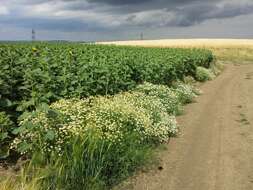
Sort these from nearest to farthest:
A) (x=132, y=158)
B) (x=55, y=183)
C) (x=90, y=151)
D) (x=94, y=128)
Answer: (x=55, y=183)
(x=90, y=151)
(x=94, y=128)
(x=132, y=158)

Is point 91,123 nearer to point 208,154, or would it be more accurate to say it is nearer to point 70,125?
point 70,125

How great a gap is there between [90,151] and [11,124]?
5.27 ft

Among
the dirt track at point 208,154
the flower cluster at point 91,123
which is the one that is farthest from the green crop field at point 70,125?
the dirt track at point 208,154

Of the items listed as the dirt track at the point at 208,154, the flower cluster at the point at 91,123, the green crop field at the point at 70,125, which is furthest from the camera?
the dirt track at the point at 208,154

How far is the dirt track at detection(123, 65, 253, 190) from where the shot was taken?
31.0 feet

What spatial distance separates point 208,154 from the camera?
11352 millimetres

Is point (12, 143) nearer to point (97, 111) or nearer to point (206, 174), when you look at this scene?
point (97, 111)

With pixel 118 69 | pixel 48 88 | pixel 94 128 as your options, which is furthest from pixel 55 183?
pixel 118 69

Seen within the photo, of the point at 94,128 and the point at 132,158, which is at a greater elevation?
the point at 94,128

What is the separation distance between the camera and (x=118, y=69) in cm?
1477

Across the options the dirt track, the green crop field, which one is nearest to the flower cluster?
the green crop field

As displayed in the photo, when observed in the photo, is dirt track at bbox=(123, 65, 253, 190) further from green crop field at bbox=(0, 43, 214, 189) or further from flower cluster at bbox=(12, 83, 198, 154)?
flower cluster at bbox=(12, 83, 198, 154)

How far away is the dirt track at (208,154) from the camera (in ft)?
31.0

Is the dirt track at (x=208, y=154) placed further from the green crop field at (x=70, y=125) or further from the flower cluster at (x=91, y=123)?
the flower cluster at (x=91, y=123)
